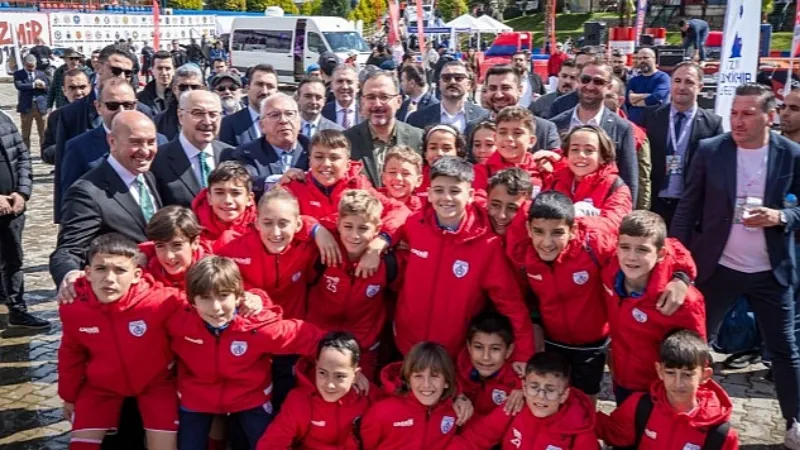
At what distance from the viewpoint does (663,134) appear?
21.6ft

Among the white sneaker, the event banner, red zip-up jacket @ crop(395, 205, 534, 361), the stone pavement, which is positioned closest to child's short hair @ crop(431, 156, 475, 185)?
red zip-up jacket @ crop(395, 205, 534, 361)

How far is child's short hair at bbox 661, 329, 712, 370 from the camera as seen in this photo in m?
3.84

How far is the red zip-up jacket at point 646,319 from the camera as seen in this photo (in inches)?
157

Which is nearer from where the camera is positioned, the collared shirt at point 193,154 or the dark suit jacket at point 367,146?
the collared shirt at point 193,154

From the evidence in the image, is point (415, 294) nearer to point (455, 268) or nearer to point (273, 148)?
point (455, 268)

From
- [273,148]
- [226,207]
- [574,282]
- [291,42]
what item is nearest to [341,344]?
[226,207]

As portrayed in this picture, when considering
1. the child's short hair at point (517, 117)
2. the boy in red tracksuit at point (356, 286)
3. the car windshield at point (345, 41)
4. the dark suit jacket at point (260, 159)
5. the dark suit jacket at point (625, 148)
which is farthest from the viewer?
the car windshield at point (345, 41)

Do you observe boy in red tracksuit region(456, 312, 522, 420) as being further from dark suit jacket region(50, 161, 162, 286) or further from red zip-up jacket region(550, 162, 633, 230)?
dark suit jacket region(50, 161, 162, 286)

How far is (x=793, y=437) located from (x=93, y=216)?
4.53 m

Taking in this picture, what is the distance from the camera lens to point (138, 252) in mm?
4199

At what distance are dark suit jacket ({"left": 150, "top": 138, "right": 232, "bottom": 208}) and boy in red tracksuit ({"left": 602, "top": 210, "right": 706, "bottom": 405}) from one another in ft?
9.01

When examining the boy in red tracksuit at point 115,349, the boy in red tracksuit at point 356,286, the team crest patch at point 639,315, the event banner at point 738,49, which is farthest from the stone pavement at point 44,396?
the event banner at point 738,49

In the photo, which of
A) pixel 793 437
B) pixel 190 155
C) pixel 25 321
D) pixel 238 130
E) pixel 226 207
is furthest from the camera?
pixel 25 321

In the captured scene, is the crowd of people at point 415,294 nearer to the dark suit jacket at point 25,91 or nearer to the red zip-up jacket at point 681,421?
the red zip-up jacket at point 681,421
